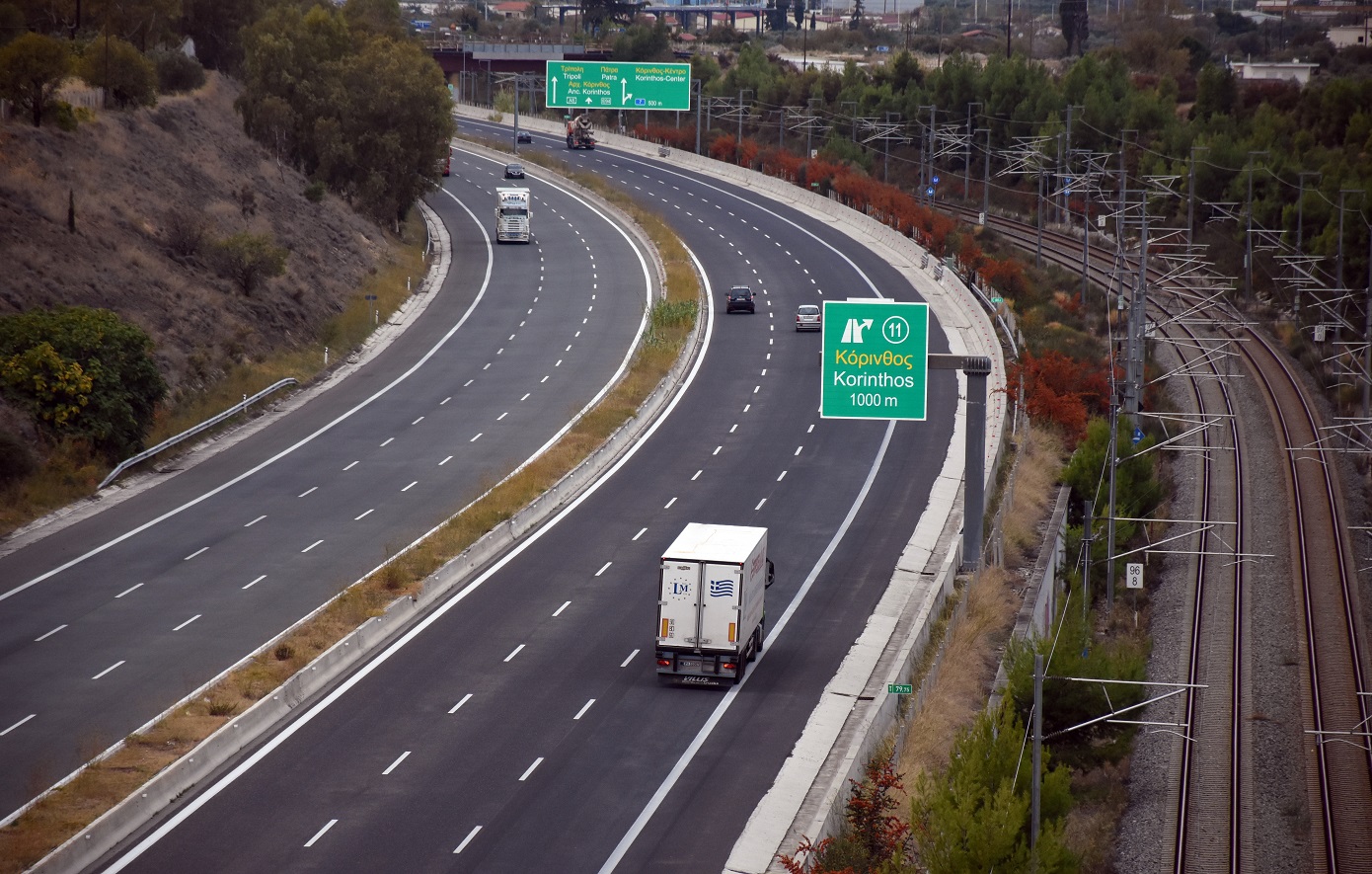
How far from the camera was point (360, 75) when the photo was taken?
83.1 metres

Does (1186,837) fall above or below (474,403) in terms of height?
below

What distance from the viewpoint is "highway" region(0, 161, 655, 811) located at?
3108 cm

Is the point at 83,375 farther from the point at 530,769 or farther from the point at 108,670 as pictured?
the point at 530,769

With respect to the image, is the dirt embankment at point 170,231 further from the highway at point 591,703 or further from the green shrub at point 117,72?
the highway at point 591,703

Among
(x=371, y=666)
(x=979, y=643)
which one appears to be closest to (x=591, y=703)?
(x=371, y=666)

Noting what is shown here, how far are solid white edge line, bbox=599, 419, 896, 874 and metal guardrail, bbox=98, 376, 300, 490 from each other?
21021 millimetres

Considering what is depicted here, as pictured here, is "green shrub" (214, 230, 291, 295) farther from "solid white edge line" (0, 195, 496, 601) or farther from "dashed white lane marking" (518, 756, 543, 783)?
"dashed white lane marking" (518, 756, 543, 783)

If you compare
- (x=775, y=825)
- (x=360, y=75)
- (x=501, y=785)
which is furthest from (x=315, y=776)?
(x=360, y=75)

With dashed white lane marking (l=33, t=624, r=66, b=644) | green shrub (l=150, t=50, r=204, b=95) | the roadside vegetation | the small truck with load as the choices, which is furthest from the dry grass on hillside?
the small truck with load

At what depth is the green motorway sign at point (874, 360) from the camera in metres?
39.0

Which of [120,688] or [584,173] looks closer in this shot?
[120,688]

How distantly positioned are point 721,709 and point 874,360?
11.4m

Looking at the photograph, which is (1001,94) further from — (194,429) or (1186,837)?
(1186,837)

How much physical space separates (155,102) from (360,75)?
12006 mm
